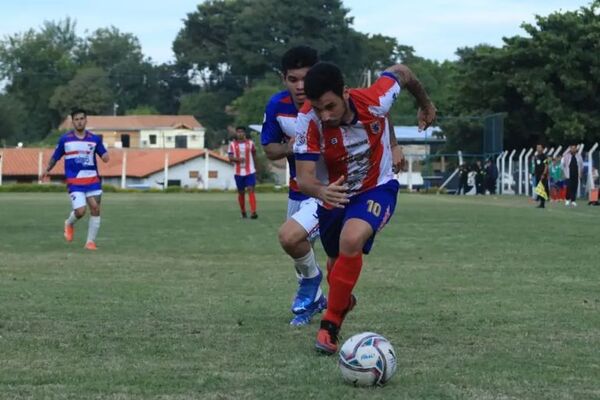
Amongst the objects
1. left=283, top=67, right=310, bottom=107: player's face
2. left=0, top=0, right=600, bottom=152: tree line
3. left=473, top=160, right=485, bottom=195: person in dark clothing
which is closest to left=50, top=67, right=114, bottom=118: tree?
left=0, top=0, right=600, bottom=152: tree line

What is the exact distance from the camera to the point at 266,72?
106562 millimetres

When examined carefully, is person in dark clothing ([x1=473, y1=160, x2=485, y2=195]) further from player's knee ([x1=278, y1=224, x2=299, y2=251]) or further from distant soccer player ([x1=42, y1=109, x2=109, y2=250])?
player's knee ([x1=278, y1=224, x2=299, y2=251])

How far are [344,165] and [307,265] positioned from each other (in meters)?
1.39

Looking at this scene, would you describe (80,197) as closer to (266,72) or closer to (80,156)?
(80,156)

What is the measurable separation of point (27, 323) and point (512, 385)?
3.55 m

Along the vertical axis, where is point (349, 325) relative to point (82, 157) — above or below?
below

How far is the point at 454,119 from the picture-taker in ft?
181

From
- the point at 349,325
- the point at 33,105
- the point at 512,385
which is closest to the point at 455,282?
the point at 349,325

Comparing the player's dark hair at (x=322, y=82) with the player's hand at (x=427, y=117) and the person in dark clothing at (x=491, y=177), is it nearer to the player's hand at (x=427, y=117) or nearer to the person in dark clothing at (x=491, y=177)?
the player's hand at (x=427, y=117)

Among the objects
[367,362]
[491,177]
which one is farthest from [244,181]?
[491,177]

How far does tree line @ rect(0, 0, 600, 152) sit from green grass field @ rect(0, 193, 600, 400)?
37.5m

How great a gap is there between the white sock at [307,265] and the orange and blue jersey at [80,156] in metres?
8.03

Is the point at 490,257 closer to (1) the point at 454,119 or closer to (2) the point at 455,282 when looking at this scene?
(2) the point at 455,282

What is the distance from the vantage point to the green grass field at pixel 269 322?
220 inches
